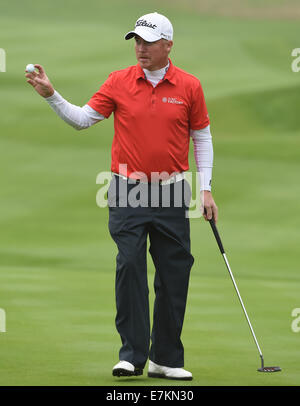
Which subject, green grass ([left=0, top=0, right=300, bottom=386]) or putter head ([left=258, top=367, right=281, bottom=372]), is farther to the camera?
green grass ([left=0, top=0, right=300, bottom=386])

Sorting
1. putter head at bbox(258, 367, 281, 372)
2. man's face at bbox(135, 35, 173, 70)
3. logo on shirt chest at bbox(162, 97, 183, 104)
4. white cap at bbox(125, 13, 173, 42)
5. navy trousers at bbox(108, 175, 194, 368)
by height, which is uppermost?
white cap at bbox(125, 13, 173, 42)

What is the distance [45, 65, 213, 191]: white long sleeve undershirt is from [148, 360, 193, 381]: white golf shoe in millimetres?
1131

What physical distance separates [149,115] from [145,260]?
0.86 meters

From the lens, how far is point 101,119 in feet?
22.0

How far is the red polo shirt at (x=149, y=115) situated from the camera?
256 inches

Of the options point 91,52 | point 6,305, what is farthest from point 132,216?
point 91,52

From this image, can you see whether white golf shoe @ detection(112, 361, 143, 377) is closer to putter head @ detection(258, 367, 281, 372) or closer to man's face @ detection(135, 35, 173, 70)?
putter head @ detection(258, 367, 281, 372)

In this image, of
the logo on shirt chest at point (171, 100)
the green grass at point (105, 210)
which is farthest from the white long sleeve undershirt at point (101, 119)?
the green grass at point (105, 210)

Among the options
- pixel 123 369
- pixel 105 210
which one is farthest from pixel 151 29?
pixel 105 210

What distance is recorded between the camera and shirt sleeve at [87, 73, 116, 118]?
6.60m

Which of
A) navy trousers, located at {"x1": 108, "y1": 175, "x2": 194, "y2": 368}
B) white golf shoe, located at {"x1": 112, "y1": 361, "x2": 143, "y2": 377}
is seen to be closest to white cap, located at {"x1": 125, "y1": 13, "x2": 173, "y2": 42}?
navy trousers, located at {"x1": 108, "y1": 175, "x2": 194, "y2": 368}

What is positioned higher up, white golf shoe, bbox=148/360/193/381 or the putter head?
the putter head

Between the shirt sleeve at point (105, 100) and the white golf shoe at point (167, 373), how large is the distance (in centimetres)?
158

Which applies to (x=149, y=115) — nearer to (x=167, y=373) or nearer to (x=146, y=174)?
(x=146, y=174)
